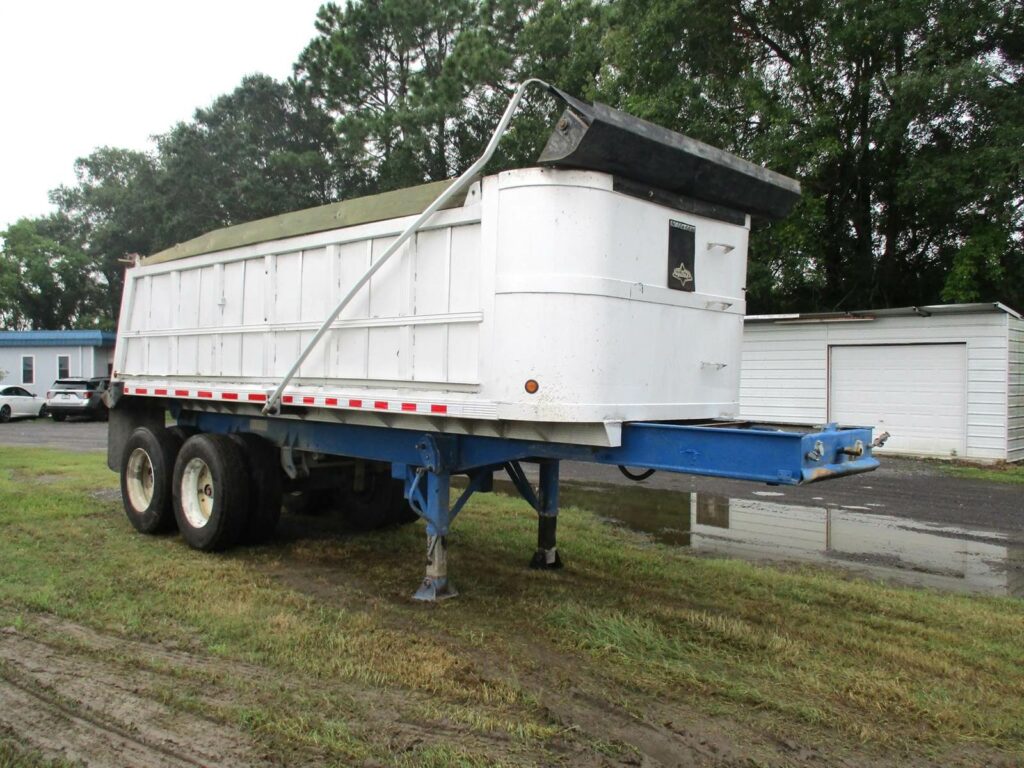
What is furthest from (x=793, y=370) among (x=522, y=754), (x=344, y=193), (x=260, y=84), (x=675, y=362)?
(x=260, y=84)

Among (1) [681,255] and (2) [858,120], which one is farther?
(2) [858,120]

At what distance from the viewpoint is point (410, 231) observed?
5.79m

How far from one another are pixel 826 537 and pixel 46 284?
2022 inches

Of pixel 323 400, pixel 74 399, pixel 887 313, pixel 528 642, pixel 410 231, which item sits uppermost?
pixel 887 313

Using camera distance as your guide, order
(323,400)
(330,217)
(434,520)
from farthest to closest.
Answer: (330,217) < (323,400) < (434,520)

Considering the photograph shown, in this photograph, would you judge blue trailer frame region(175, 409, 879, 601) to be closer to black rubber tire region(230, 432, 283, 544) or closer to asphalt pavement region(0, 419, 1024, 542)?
black rubber tire region(230, 432, 283, 544)

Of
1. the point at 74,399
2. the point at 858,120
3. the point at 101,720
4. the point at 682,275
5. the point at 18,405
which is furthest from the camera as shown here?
the point at 18,405

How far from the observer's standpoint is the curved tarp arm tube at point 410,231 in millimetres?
5305

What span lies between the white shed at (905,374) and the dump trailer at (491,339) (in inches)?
358

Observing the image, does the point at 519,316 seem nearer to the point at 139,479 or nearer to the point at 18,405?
the point at 139,479

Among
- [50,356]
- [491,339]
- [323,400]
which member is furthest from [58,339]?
[491,339]

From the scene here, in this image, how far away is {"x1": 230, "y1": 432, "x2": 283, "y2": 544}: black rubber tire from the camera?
774cm

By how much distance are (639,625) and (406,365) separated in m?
2.37

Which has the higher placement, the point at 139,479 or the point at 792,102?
the point at 792,102
